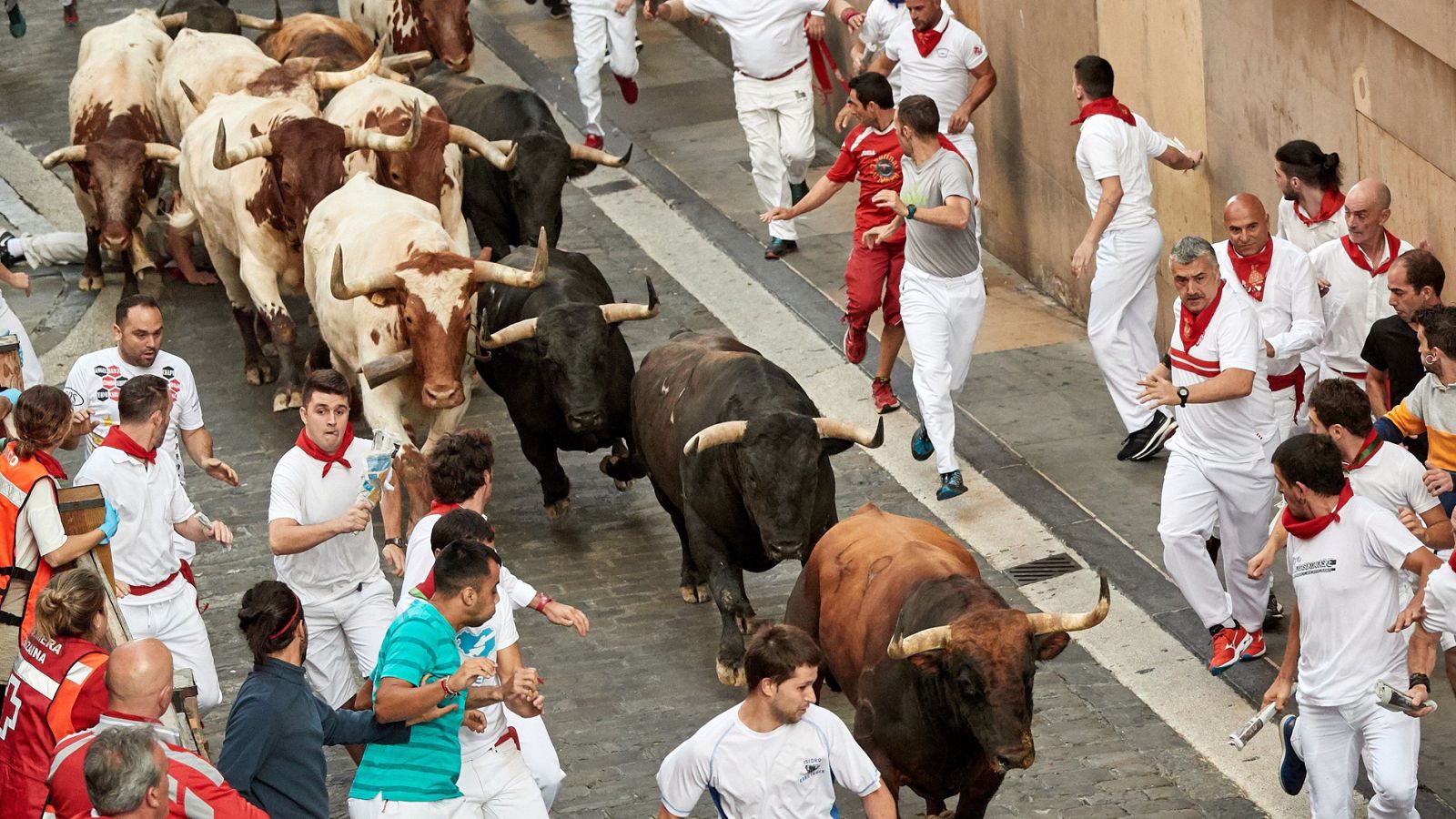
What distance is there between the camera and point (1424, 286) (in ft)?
28.7

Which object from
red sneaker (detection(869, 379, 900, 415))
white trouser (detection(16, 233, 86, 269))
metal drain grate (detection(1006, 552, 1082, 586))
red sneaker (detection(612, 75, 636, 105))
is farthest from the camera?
red sneaker (detection(612, 75, 636, 105))

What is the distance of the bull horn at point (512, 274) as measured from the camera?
11.3 m

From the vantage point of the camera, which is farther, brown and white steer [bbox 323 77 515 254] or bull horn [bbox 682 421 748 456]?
brown and white steer [bbox 323 77 515 254]

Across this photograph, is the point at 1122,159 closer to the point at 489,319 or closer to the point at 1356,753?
the point at 489,319

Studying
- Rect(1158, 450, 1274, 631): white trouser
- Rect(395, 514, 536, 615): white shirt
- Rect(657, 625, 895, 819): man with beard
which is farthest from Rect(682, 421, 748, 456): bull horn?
Rect(657, 625, 895, 819): man with beard

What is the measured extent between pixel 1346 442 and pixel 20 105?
1625 cm

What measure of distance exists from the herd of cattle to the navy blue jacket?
76.4 inches

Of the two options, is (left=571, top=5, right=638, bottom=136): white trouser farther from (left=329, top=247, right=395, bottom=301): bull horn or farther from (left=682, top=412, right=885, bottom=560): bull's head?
(left=682, top=412, right=885, bottom=560): bull's head

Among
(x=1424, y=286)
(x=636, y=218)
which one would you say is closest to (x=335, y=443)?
(x=1424, y=286)

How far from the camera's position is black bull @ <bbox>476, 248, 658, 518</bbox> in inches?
439

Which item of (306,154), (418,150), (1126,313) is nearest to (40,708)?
(306,154)

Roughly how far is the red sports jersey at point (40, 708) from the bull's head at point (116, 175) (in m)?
8.47

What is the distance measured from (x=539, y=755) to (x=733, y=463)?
7.78ft

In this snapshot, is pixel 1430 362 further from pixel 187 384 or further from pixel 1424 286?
pixel 187 384
